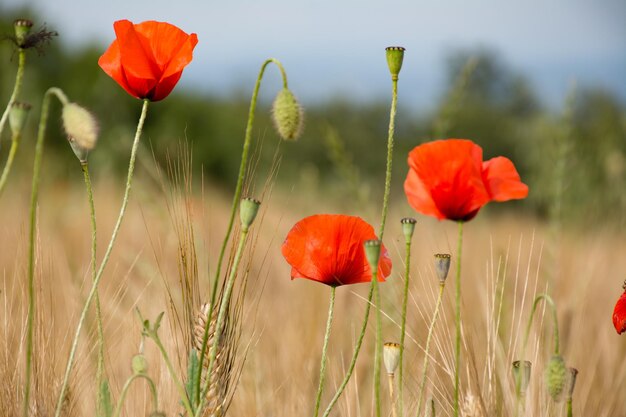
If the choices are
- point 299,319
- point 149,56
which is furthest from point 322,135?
point 149,56

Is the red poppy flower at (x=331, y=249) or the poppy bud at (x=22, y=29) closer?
the poppy bud at (x=22, y=29)

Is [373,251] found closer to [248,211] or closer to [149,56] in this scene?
[248,211]

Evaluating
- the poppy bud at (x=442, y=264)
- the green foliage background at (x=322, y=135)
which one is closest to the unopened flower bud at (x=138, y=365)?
the poppy bud at (x=442, y=264)

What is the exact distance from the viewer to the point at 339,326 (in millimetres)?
2508

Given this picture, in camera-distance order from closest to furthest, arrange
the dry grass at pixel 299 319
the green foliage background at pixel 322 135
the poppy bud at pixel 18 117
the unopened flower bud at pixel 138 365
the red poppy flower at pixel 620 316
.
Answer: the poppy bud at pixel 18 117, the unopened flower bud at pixel 138 365, the red poppy flower at pixel 620 316, the dry grass at pixel 299 319, the green foliage background at pixel 322 135

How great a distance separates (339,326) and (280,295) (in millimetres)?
900

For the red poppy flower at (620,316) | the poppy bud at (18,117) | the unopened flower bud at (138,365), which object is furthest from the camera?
the red poppy flower at (620,316)

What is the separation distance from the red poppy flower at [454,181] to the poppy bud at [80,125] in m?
0.35

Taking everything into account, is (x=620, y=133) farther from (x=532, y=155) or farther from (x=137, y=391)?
(x=137, y=391)

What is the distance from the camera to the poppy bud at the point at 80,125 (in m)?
0.85

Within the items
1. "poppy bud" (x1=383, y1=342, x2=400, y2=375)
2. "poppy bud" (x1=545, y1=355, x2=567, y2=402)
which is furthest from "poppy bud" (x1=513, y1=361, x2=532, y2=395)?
"poppy bud" (x1=383, y1=342, x2=400, y2=375)

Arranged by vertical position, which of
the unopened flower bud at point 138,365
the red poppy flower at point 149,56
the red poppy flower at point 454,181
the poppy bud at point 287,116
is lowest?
the unopened flower bud at point 138,365

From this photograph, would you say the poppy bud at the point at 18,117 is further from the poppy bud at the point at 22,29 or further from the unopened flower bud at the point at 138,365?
the unopened flower bud at the point at 138,365

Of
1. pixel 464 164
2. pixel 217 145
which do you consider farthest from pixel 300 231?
pixel 217 145
